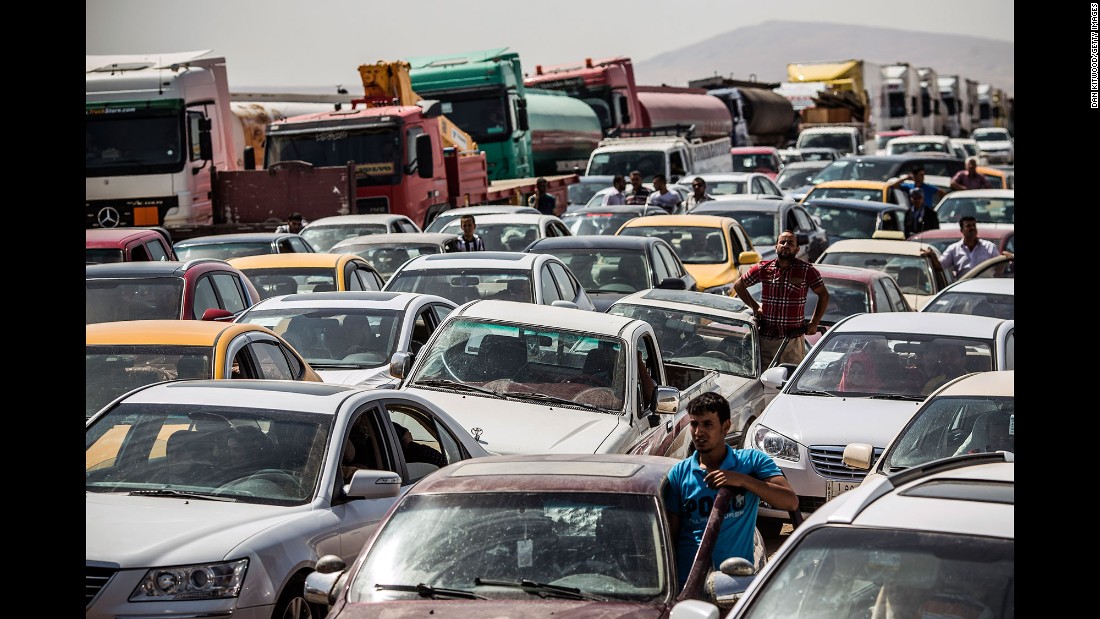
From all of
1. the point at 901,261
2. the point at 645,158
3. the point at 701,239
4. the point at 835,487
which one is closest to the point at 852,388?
the point at 835,487

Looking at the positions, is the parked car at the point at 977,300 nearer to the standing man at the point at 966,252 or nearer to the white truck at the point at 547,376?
the standing man at the point at 966,252

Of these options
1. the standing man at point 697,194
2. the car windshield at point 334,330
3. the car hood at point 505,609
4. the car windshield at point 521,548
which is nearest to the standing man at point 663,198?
the standing man at point 697,194

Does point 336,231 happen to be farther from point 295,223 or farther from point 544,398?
point 544,398

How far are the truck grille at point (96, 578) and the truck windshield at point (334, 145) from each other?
20.6 meters

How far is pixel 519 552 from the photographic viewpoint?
5.77 metres

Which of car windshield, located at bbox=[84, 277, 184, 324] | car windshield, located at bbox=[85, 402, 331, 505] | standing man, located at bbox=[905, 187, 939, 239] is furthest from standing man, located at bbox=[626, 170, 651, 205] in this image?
car windshield, located at bbox=[85, 402, 331, 505]

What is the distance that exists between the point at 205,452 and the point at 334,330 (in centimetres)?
501

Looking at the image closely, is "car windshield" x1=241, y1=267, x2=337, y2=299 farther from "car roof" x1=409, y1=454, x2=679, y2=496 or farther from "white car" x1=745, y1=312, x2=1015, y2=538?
"car roof" x1=409, y1=454, x2=679, y2=496

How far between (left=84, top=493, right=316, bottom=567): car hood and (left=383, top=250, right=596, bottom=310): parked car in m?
7.66

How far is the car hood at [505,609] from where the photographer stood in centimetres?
534

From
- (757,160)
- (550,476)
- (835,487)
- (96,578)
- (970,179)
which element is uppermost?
(757,160)
